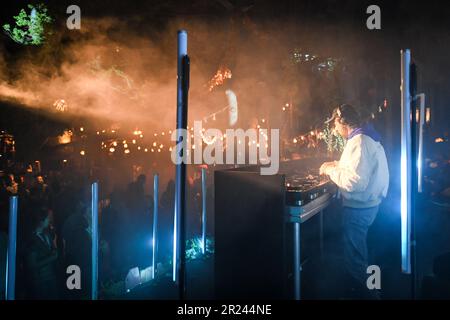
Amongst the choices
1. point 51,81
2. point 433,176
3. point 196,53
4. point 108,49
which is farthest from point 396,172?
point 51,81

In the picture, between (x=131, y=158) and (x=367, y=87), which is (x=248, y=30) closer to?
(x=367, y=87)

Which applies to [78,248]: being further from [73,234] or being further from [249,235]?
[249,235]

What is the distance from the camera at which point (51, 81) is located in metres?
8.16

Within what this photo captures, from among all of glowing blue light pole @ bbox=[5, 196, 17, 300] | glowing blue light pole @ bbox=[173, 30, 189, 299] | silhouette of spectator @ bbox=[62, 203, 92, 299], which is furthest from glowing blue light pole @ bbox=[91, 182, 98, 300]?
silhouette of spectator @ bbox=[62, 203, 92, 299]

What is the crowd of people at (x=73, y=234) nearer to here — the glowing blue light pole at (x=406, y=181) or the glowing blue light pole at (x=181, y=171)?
the glowing blue light pole at (x=181, y=171)

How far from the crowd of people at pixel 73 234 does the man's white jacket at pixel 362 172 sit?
3.56 meters

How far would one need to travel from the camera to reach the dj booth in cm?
387

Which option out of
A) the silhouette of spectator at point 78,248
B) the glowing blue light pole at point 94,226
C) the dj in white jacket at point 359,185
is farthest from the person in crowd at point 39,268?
the dj in white jacket at point 359,185

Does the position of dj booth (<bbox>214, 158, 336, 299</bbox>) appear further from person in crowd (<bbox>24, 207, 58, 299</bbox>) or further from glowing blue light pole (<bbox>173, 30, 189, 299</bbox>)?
person in crowd (<bbox>24, 207, 58, 299</bbox>)

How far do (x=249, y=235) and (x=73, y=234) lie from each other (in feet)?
8.94

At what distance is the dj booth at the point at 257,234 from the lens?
3871 millimetres

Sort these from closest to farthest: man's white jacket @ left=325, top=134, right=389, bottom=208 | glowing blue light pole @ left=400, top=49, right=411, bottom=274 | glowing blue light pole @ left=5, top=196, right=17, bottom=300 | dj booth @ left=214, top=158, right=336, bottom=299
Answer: glowing blue light pole @ left=5, top=196, right=17, bottom=300, glowing blue light pole @ left=400, top=49, right=411, bottom=274, dj booth @ left=214, top=158, right=336, bottom=299, man's white jacket @ left=325, top=134, right=389, bottom=208

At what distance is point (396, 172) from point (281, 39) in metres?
3.39

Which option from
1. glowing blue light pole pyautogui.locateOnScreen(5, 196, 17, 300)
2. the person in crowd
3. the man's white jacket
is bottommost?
the person in crowd
